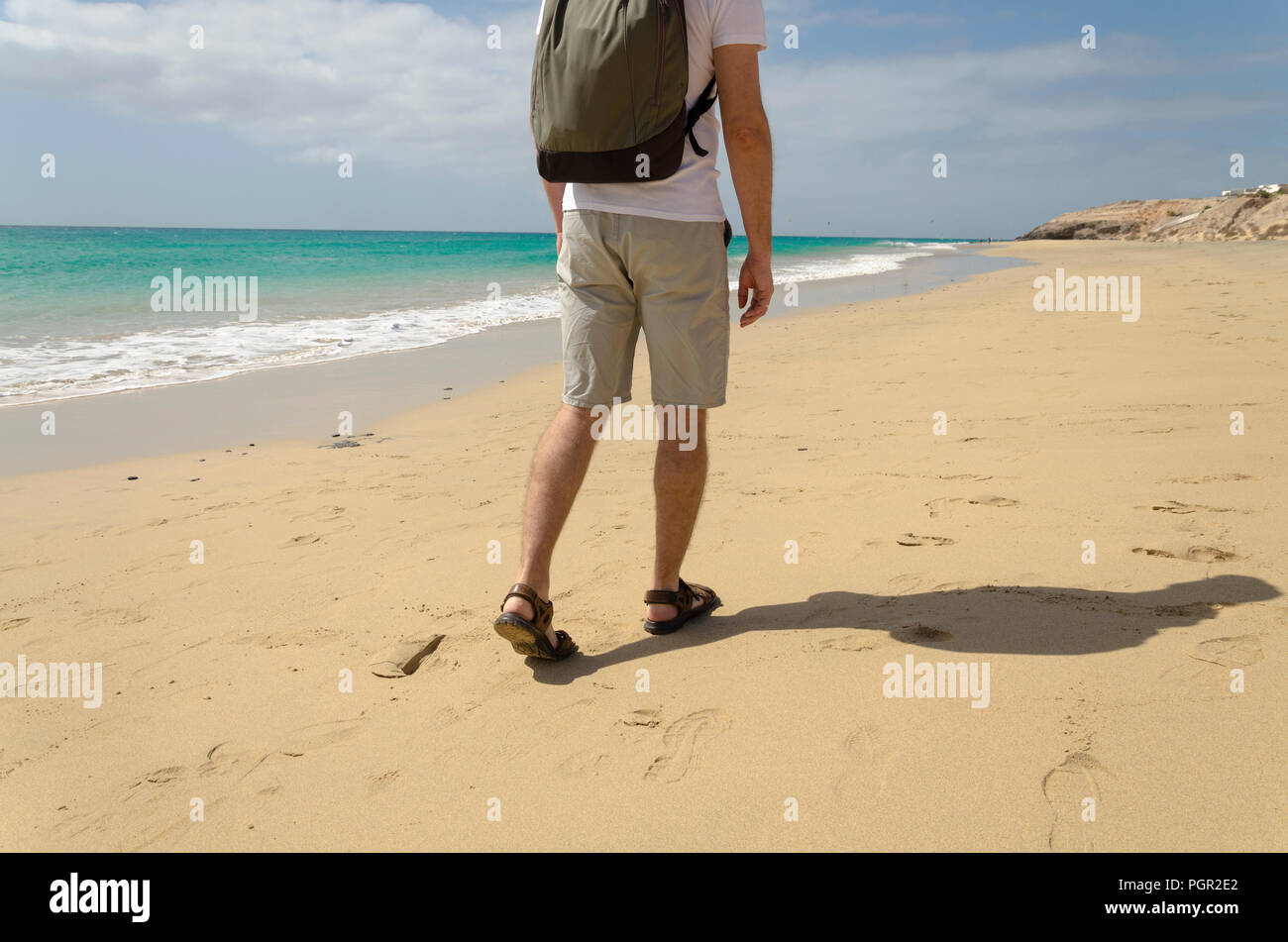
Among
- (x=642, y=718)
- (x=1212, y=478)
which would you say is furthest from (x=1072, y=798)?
(x=1212, y=478)

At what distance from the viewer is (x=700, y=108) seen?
2.10 m

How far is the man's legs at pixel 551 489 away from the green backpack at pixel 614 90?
63 centimetres

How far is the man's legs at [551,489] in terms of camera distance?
2201mm

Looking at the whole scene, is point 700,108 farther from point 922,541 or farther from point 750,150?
point 922,541

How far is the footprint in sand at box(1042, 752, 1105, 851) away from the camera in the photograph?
57.3 inches

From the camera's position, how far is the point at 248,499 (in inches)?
155

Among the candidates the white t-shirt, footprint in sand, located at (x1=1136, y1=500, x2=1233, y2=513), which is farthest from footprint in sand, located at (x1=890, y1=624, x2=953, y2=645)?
footprint in sand, located at (x1=1136, y1=500, x2=1233, y2=513)

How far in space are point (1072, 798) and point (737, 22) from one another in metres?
1.83

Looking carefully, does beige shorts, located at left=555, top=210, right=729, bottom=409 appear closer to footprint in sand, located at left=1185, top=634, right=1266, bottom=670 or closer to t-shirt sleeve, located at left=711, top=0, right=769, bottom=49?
t-shirt sleeve, located at left=711, top=0, right=769, bottom=49

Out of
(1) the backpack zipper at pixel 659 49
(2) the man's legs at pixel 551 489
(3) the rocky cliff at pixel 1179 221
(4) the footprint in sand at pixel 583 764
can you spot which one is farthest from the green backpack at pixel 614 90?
(3) the rocky cliff at pixel 1179 221

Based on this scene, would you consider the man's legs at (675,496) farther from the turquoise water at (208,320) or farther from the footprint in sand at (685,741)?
the turquoise water at (208,320)

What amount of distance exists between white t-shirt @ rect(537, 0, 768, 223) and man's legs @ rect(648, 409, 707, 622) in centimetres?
53

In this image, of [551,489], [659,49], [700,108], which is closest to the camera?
[659,49]

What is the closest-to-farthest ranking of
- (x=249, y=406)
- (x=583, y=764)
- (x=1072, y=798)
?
(x=1072, y=798) < (x=583, y=764) < (x=249, y=406)
